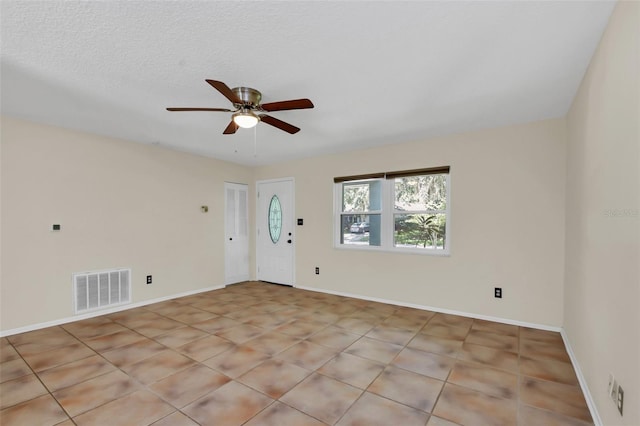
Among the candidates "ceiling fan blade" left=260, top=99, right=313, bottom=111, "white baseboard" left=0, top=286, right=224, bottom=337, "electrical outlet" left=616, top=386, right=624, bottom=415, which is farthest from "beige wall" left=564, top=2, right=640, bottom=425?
"white baseboard" left=0, top=286, right=224, bottom=337

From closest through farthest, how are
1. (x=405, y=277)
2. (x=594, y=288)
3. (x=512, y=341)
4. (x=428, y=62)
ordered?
(x=594, y=288), (x=428, y=62), (x=512, y=341), (x=405, y=277)

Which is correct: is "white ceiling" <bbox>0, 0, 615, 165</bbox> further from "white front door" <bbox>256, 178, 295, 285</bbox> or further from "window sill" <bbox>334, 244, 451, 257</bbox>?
"white front door" <bbox>256, 178, 295, 285</bbox>

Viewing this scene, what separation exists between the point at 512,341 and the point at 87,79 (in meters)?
4.61

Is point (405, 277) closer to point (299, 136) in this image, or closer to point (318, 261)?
point (318, 261)

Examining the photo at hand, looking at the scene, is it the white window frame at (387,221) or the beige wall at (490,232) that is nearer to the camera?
the beige wall at (490,232)

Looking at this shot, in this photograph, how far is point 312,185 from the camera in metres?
5.21

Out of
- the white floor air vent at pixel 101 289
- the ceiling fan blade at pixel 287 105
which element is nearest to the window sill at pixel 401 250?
the ceiling fan blade at pixel 287 105

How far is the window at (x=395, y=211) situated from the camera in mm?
4039

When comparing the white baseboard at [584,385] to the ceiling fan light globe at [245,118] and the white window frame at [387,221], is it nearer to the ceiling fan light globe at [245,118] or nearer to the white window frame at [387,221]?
the white window frame at [387,221]

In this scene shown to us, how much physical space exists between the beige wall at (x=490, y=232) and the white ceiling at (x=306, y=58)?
1.44 feet

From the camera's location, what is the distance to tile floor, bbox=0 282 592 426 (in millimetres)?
1914

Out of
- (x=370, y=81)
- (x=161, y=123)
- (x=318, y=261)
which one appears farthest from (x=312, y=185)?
(x=370, y=81)

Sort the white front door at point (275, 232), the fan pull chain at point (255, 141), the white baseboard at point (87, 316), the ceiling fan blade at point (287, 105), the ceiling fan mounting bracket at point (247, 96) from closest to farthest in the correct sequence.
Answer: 1. the ceiling fan blade at point (287, 105)
2. the ceiling fan mounting bracket at point (247, 96)
3. the white baseboard at point (87, 316)
4. the fan pull chain at point (255, 141)
5. the white front door at point (275, 232)

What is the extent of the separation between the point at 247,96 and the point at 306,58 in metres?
0.69
